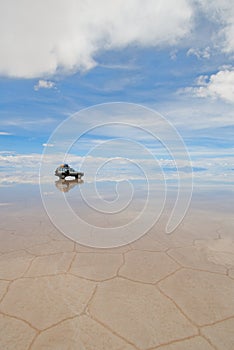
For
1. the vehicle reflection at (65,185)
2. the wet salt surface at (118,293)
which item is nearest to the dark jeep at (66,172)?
the vehicle reflection at (65,185)

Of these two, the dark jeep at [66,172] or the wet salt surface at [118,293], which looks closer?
the wet salt surface at [118,293]

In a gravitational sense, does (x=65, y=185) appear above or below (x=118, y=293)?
above

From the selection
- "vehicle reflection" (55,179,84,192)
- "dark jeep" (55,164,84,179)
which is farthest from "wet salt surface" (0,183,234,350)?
"dark jeep" (55,164,84,179)

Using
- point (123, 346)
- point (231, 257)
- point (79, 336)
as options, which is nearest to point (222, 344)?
point (123, 346)

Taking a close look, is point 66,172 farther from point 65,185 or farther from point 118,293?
point 118,293

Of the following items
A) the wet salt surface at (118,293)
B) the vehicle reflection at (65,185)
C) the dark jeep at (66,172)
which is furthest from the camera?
the dark jeep at (66,172)

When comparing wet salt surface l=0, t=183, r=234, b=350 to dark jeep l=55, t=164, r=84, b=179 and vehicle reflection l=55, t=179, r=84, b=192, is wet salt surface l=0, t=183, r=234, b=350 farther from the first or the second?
dark jeep l=55, t=164, r=84, b=179

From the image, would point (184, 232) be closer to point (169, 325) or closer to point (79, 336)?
point (169, 325)

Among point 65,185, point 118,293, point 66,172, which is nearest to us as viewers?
point 118,293

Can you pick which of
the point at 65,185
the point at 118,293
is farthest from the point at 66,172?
the point at 118,293

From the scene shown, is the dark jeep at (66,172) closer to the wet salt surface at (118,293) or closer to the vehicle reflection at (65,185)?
the vehicle reflection at (65,185)
